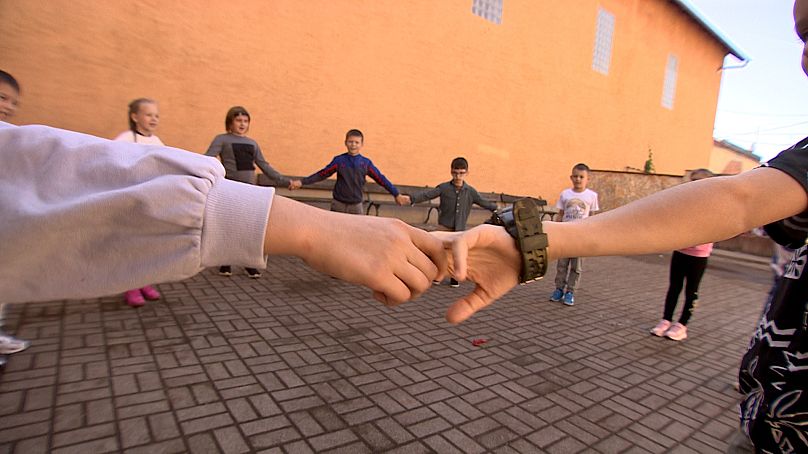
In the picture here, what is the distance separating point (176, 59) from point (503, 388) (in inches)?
273

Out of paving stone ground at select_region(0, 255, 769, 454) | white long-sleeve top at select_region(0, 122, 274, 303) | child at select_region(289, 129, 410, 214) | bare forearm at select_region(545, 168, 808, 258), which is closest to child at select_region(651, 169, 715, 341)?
paving stone ground at select_region(0, 255, 769, 454)

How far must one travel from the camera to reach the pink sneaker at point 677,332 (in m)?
4.96

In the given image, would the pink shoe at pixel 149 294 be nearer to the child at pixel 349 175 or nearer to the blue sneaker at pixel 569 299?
the child at pixel 349 175

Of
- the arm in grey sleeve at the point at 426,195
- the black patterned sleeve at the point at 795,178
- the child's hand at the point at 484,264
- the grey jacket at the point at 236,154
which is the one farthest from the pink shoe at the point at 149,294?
the black patterned sleeve at the point at 795,178

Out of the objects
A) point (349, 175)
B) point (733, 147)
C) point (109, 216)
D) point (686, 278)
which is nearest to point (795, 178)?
point (109, 216)

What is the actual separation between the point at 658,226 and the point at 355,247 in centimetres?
92

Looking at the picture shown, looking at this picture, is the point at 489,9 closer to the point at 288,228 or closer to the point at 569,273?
the point at 569,273

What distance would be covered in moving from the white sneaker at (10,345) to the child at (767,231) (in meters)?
3.45

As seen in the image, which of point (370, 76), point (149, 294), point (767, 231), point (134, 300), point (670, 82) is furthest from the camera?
point (670, 82)

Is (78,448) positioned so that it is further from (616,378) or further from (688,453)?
(616,378)

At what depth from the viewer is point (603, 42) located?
14430 millimetres

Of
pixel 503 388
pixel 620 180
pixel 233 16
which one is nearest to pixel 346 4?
pixel 233 16

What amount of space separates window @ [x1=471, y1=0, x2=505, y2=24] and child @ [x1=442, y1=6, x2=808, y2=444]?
10467mm

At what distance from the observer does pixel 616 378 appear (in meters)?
3.77
